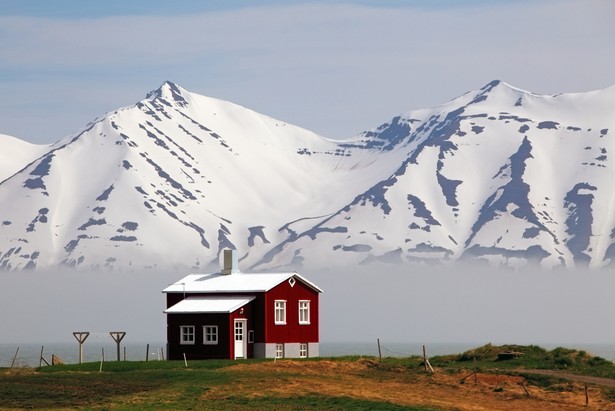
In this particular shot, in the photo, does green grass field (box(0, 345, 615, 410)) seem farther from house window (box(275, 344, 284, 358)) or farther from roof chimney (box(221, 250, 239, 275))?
roof chimney (box(221, 250, 239, 275))

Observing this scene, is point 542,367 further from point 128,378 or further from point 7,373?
point 7,373

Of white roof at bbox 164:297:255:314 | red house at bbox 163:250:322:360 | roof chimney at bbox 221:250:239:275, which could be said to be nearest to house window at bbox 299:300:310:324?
red house at bbox 163:250:322:360

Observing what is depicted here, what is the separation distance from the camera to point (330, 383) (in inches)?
3253

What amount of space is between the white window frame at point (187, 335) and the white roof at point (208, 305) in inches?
50.0

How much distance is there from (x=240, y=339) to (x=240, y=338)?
3.1 inches

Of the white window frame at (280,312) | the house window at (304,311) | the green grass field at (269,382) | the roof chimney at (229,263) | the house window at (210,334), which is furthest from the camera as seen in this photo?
the roof chimney at (229,263)

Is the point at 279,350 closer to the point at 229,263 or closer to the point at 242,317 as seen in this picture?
the point at 242,317

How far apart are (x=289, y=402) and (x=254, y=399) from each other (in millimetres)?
2139

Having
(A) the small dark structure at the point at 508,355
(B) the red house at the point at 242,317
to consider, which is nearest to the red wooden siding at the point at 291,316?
(B) the red house at the point at 242,317

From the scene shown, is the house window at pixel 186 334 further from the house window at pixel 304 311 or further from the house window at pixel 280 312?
the house window at pixel 304 311

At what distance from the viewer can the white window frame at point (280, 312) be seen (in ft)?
365

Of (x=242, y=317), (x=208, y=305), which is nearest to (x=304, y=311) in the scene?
(x=242, y=317)

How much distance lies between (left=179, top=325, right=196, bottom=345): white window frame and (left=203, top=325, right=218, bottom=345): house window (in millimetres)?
913

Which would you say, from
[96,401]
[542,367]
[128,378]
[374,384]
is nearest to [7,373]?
[128,378]
